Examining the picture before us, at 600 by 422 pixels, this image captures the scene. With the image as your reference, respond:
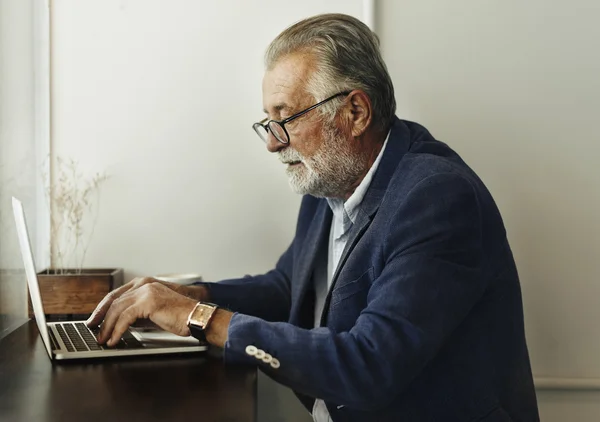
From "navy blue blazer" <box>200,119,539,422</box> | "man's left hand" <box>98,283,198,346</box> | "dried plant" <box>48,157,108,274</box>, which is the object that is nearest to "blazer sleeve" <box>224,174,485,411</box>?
"navy blue blazer" <box>200,119,539,422</box>

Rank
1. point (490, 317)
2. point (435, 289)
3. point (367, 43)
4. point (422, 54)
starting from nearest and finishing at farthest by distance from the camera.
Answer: point (435, 289), point (490, 317), point (367, 43), point (422, 54)

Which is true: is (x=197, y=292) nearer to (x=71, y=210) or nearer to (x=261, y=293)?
(x=261, y=293)

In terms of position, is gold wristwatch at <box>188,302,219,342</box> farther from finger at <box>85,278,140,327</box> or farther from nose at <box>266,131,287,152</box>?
nose at <box>266,131,287,152</box>

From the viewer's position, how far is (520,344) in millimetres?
1332

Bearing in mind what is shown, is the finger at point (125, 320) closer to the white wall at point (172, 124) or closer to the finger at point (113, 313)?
the finger at point (113, 313)

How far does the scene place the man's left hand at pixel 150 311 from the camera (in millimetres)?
1229

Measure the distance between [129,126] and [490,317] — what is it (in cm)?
109

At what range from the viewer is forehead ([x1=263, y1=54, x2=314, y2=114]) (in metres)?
1.47

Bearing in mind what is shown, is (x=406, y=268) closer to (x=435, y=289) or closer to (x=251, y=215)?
(x=435, y=289)

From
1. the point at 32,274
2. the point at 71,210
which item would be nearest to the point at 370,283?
the point at 32,274

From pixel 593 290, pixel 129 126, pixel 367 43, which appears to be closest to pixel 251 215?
pixel 129 126

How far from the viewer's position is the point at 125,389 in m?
1.08

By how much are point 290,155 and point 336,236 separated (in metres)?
0.26

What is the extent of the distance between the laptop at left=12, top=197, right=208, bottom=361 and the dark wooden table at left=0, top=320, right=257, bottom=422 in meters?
0.02
